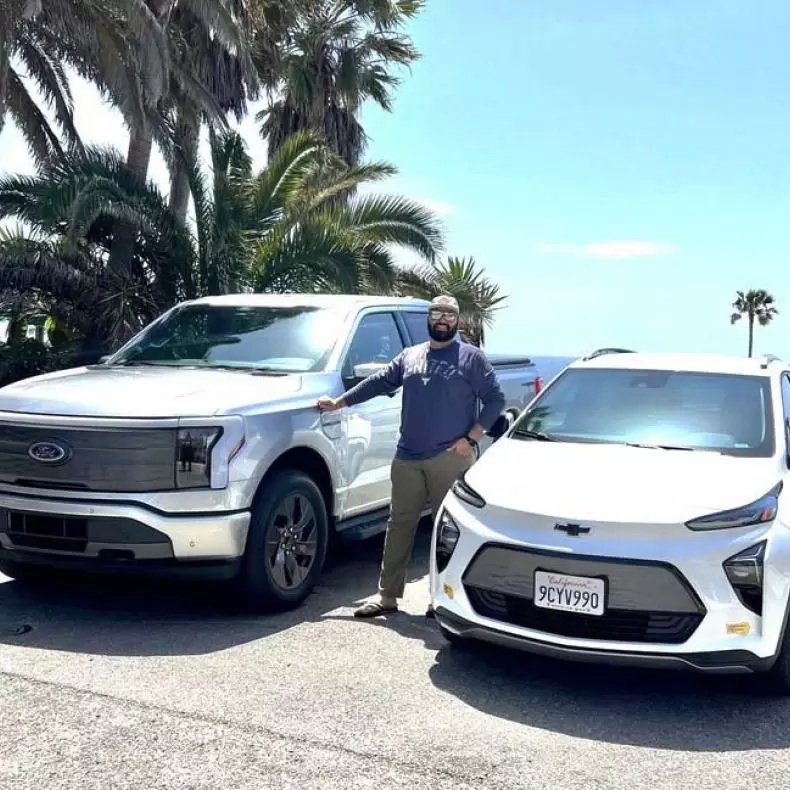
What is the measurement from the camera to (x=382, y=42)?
87.0 feet

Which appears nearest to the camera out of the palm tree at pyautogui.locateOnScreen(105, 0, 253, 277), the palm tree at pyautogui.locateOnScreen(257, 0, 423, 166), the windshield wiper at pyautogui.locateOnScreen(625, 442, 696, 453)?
the windshield wiper at pyautogui.locateOnScreen(625, 442, 696, 453)

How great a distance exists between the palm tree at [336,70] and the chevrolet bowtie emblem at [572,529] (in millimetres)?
21756

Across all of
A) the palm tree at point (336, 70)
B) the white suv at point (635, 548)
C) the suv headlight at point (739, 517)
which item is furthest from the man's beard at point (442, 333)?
the palm tree at point (336, 70)

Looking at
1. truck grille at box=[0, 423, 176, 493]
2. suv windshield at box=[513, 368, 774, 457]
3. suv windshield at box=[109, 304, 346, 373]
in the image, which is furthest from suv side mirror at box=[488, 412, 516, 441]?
truck grille at box=[0, 423, 176, 493]

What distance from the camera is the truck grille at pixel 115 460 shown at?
209 inches

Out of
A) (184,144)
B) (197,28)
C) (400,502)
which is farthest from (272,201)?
(400,502)

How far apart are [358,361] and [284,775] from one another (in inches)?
143

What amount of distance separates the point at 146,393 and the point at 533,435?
223 centimetres

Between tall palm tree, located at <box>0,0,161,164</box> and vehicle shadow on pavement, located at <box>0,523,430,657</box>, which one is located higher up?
Answer: tall palm tree, located at <box>0,0,161,164</box>

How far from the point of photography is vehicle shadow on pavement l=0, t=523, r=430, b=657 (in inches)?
205

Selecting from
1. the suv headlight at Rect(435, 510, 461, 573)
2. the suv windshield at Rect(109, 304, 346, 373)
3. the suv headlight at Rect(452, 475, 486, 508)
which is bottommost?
the suv headlight at Rect(435, 510, 461, 573)

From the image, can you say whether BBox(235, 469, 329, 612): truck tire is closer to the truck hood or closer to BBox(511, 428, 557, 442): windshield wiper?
the truck hood

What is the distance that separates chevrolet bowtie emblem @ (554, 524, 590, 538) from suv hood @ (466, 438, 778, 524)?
4 cm

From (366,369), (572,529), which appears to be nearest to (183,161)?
(366,369)
